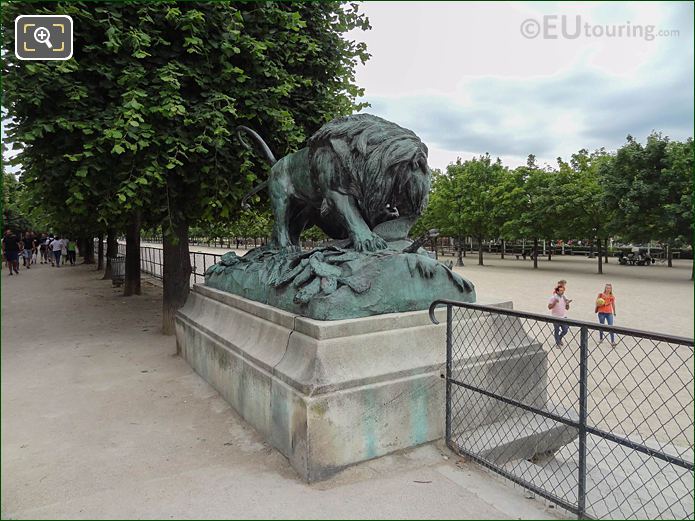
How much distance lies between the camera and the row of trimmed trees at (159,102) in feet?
19.4

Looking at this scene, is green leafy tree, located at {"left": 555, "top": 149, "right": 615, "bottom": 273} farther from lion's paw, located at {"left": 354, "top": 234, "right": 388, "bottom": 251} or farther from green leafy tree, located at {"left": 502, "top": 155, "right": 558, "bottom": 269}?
lion's paw, located at {"left": 354, "top": 234, "right": 388, "bottom": 251}

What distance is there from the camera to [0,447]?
1836 mm

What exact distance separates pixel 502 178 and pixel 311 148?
2702 cm

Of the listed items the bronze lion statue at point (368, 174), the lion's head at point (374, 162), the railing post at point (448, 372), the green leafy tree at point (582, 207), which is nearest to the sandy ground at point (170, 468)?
the railing post at point (448, 372)

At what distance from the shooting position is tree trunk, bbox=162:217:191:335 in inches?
332

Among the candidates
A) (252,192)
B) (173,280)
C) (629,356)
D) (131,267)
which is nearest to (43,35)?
(252,192)

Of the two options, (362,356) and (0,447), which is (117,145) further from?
(0,447)

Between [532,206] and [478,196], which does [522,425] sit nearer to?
[532,206]

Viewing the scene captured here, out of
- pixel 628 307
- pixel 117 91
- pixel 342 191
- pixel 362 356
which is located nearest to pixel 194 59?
pixel 117 91

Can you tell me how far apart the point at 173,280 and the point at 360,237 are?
549 centimetres

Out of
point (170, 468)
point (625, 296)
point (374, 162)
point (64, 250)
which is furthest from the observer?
point (64, 250)

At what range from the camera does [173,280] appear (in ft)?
28.1

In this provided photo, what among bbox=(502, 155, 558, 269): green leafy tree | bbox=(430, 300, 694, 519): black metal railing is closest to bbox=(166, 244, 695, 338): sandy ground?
bbox=(430, 300, 694, 519): black metal railing

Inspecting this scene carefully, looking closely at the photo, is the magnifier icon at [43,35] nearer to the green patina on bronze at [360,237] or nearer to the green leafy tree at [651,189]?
the green patina on bronze at [360,237]
